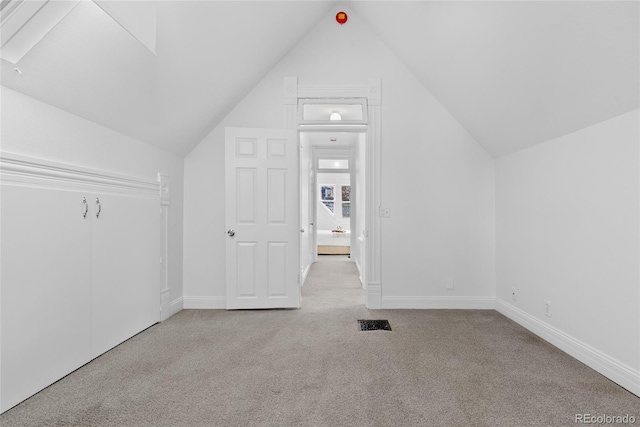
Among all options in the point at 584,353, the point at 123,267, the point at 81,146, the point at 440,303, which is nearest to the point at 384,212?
the point at 440,303

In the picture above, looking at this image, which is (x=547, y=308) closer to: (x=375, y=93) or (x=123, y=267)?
(x=375, y=93)

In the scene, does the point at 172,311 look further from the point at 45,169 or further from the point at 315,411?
the point at 315,411

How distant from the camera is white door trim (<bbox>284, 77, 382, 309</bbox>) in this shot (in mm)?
3734

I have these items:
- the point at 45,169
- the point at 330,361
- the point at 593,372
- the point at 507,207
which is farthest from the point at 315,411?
the point at 507,207

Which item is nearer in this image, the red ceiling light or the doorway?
the red ceiling light

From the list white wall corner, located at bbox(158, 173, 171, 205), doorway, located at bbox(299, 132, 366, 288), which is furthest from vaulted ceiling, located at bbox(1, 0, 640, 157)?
doorway, located at bbox(299, 132, 366, 288)

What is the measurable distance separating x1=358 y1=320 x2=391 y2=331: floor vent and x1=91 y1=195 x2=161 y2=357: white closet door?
74.9 inches

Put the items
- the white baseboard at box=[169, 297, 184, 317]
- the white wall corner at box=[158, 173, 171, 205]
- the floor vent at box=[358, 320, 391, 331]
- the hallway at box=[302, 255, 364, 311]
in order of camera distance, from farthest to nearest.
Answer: the hallway at box=[302, 255, 364, 311] → the white baseboard at box=[169, 297, 184, 317] → the white wall corner at box=[158, 173, 171, 205] → the floor vent at box=[358, 320, 391, 331]

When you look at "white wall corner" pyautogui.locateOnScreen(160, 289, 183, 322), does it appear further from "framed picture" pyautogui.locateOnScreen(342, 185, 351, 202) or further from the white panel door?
"framed picture" pyautogui.locateOnScreen(342, 185, 351, 202)

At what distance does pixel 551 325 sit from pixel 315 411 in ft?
6.81

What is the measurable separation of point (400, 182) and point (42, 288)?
3.12m

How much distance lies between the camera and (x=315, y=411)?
1745 mm

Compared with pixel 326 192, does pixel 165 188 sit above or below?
below

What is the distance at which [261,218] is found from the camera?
367 centimetres
